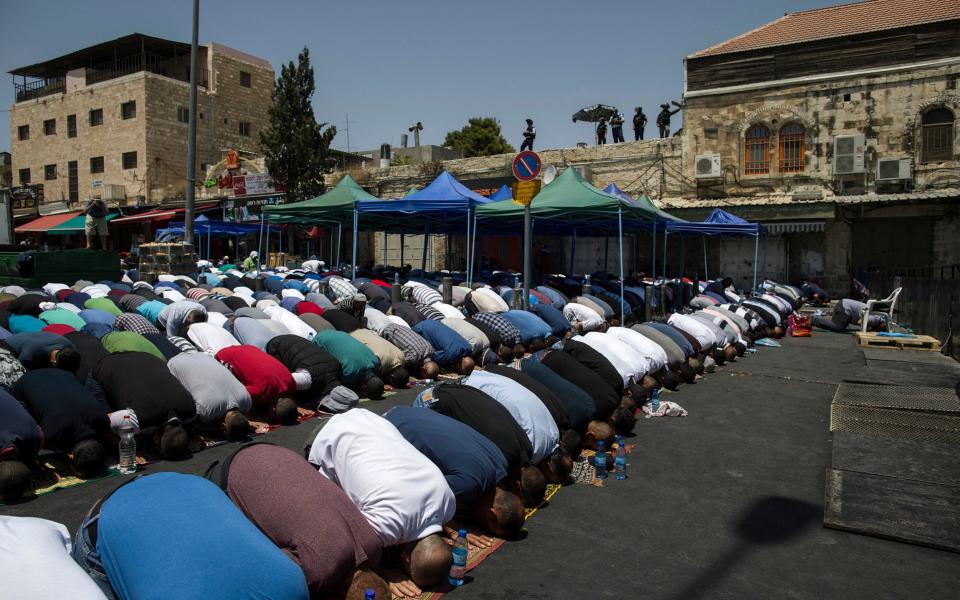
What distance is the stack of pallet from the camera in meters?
13.6

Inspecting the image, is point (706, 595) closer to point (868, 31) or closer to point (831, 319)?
point (831, 319)

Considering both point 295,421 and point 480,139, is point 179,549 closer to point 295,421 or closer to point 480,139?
point 295,421

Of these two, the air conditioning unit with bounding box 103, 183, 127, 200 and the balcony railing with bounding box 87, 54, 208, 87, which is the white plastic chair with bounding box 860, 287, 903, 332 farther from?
the balcony railing with bounding box 87, 54, 208, 87

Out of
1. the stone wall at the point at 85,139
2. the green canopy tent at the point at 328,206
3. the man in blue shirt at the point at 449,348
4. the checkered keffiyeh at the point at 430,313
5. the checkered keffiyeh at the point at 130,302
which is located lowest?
the man in blue shirt at the point at 449,348

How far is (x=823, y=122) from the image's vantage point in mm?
20797

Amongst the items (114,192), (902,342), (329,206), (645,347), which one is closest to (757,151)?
(902,342)

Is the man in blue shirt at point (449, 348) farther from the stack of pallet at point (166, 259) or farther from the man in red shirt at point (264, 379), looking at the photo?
the stack of pallet at point (166, 259)

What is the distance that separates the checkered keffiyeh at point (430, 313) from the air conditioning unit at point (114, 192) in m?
28.5

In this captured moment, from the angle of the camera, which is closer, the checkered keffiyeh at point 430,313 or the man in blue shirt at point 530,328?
the checkered keffiyeh at point 430,313

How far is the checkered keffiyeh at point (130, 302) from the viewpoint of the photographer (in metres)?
9.05

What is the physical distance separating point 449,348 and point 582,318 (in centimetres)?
377

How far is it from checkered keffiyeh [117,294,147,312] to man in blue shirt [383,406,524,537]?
21.1 ft

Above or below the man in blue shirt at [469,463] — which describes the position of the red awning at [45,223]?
above

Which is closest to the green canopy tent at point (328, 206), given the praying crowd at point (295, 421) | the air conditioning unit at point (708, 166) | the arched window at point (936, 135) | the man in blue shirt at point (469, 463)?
the praying crowd at point (295, 421)
